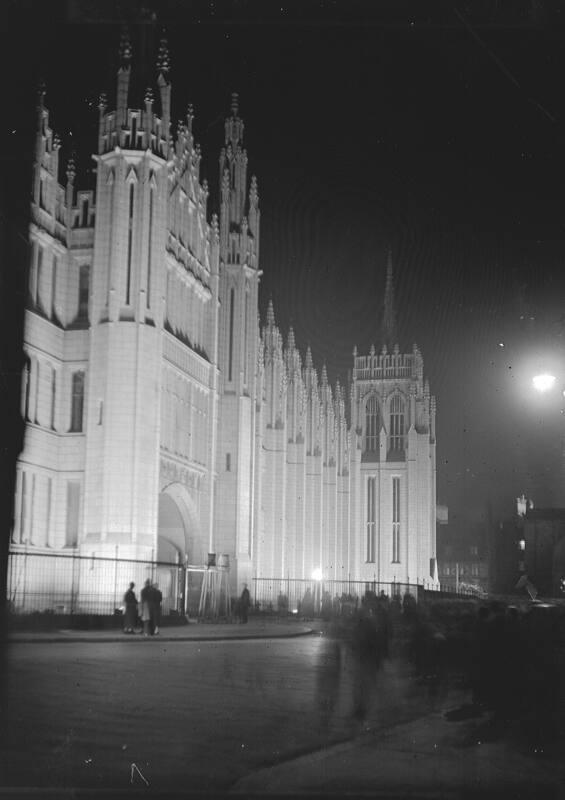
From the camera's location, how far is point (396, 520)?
94625mm

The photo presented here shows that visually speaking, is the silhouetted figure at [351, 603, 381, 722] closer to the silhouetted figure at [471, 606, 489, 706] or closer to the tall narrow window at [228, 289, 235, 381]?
the silhouetted figure at [471, 606, 489, 706]

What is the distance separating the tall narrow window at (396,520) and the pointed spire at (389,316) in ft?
48.6

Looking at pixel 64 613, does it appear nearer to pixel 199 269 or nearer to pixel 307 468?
pixel 199 269

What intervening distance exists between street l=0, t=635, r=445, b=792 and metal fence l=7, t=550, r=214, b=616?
665cm

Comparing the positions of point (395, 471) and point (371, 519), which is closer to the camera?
point (395, 471)

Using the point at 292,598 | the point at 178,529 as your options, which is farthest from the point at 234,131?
the point at 292,598

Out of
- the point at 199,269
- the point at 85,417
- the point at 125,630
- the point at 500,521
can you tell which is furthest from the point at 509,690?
the point at 500,521

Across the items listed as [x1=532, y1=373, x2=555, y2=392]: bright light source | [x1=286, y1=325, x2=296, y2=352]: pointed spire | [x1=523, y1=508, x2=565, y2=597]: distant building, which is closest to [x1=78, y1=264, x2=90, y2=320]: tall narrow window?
[x1=532, y1=373, x2=555, y2=392]: bright light source

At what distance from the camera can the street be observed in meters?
9.22

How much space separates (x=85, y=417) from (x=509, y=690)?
25718 mm

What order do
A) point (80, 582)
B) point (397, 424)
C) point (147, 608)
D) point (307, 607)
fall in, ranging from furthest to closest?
point (397, 424)
point (307, 607)
point (80, 582)
point (147, 608)

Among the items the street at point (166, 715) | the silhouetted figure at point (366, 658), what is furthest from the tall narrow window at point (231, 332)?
the silhouetted figure at point (366, 658)

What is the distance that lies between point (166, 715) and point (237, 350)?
114 feet

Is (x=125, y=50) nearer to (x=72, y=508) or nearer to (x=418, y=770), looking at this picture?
(x=72, y=508)
